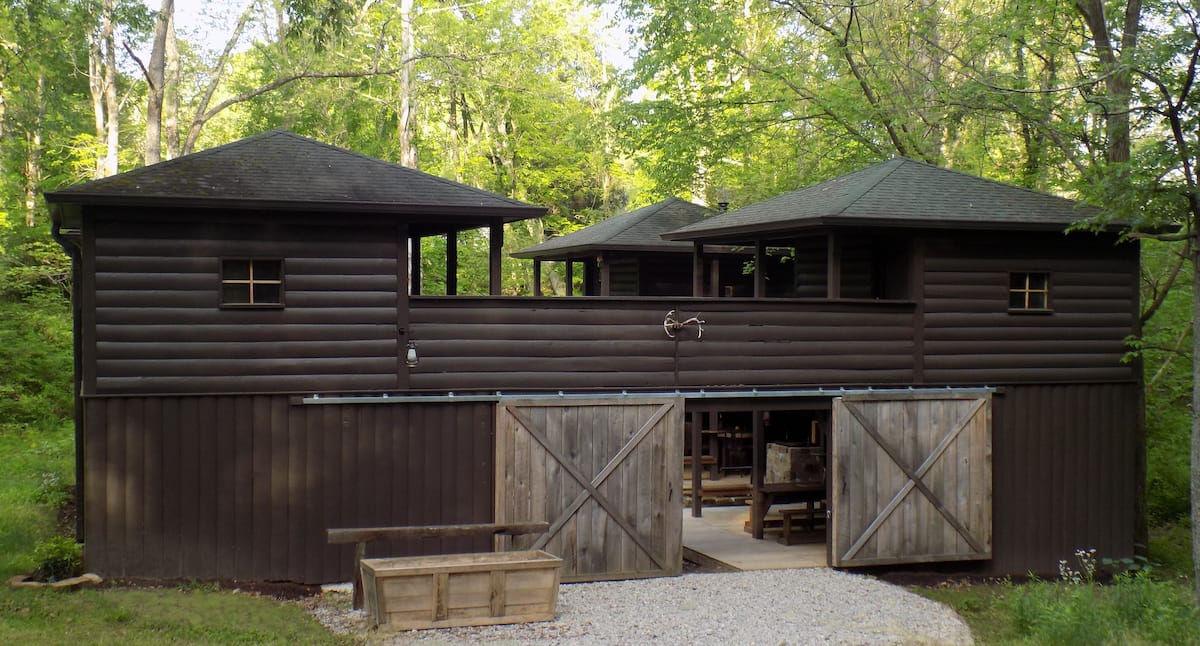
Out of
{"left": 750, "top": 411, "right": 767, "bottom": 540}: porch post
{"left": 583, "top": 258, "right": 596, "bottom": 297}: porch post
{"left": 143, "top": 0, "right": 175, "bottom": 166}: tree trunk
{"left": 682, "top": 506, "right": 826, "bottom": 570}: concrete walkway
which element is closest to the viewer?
{"left": 682, "top": 506, "right": 826, "bottom": 570}: concrete walkway

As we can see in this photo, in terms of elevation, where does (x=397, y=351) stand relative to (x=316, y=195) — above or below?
below

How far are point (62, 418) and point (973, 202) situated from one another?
18418mm

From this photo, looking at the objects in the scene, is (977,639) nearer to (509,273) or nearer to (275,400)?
(275,400)

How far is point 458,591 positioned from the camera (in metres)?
10.4

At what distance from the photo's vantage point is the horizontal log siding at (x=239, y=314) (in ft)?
38.6

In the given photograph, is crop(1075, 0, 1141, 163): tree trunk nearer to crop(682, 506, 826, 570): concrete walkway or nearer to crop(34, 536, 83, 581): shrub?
crop(682, 506, 826, 570): concrete walkway

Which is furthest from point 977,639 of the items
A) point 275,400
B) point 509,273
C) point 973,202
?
point 509,273

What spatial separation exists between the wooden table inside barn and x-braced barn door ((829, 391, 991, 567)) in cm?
159

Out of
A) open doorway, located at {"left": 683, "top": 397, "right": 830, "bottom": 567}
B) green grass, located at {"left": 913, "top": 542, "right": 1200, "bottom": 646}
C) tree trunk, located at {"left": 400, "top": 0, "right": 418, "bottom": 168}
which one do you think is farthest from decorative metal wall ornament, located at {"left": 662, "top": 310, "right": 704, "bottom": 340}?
tree trunk, located at {"left": 400, "top": 0, "right": 418, "bottom": 168}

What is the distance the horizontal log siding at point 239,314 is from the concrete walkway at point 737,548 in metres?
5.25

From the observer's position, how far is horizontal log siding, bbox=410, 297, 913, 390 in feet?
41.4

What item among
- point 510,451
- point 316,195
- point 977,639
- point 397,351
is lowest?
point 977,639

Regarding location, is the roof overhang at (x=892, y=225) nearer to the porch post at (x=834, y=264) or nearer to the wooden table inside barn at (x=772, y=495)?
the porch post at (x=834, y=264)

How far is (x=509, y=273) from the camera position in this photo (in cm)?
3669
